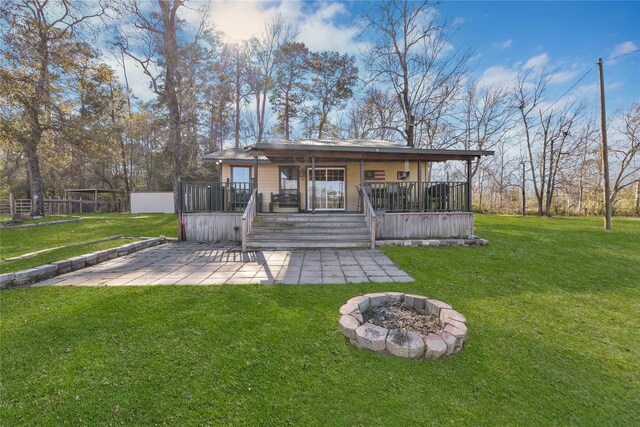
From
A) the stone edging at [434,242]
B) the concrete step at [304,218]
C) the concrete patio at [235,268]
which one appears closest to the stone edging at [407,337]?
the concrete patio at [235,268]

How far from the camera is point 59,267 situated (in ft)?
14.2

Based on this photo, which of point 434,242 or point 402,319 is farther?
point 434,242

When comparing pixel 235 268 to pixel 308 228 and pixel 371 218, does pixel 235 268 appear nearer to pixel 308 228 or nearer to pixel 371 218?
pixel 308 228

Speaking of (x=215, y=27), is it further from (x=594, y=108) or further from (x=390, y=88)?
(x=594, y=108)

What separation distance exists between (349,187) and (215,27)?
43.4 ft

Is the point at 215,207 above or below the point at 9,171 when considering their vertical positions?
below

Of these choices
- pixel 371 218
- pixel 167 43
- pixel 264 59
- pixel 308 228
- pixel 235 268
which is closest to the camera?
pixel 235 268

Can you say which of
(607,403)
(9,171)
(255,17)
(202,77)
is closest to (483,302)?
(607,403)

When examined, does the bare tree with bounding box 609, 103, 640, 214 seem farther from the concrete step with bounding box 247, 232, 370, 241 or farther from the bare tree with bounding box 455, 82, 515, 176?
the concrete step with bounding box 247, 232, 370, 241

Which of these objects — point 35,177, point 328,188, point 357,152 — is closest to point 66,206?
point 35,177

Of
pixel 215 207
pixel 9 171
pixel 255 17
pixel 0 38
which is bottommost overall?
pixel 215 207

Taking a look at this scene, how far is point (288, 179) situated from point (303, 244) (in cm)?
472

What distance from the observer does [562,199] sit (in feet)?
61.1

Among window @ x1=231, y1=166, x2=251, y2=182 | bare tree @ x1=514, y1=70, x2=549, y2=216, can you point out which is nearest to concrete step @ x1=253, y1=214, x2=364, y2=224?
window @ x1=231, y1=166, x2=251, y2=182
